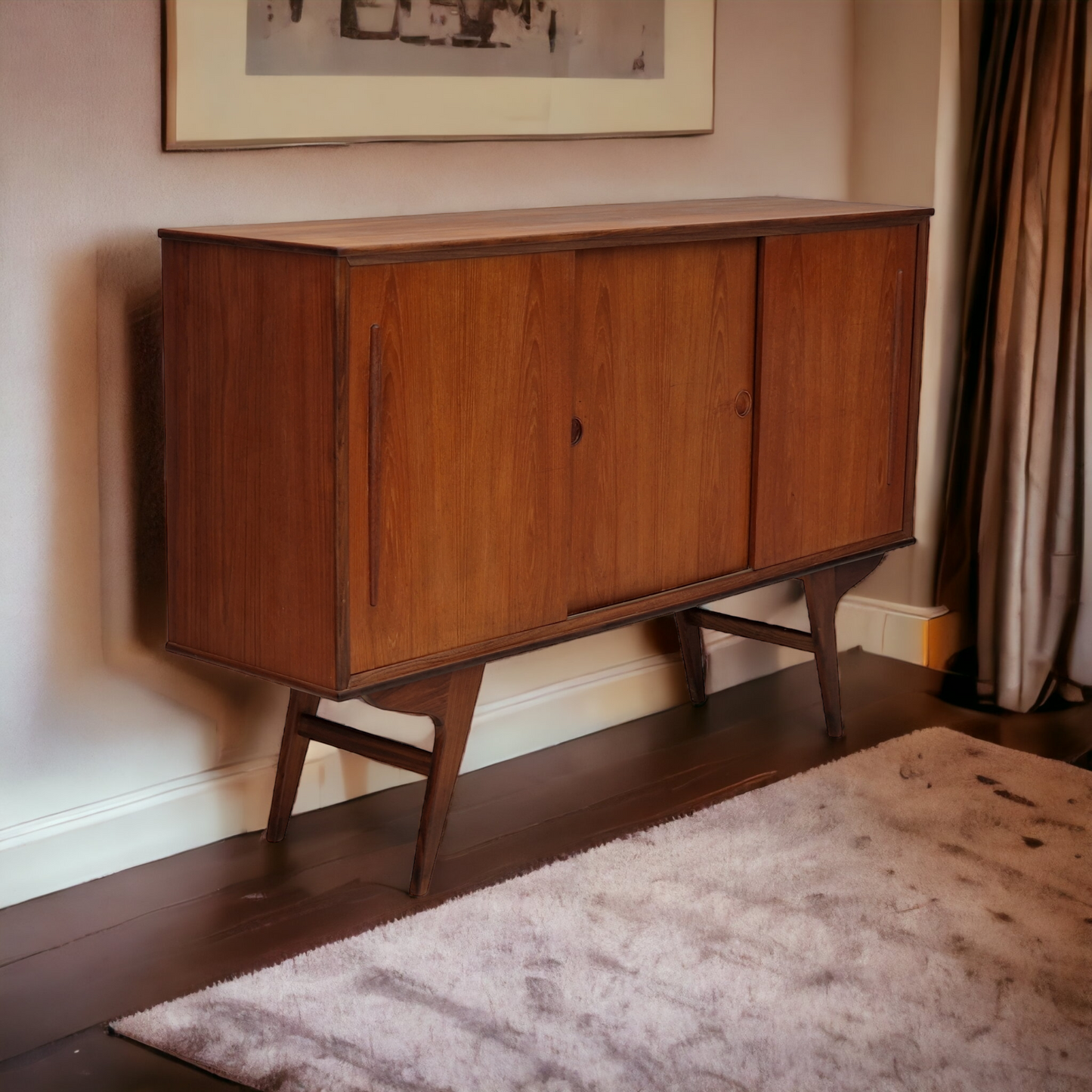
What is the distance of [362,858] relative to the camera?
8.44 feet

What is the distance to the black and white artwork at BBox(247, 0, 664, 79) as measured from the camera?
240 centimetres

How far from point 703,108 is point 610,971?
1.87 metres

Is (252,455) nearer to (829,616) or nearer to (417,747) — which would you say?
(417,747)

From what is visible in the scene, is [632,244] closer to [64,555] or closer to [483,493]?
[483,493]

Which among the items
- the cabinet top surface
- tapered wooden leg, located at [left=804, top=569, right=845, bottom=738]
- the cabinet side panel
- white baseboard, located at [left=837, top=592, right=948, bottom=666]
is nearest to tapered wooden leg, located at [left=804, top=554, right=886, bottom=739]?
tapered wooden leg, located at [left=804, top=569, right=845, bottom=738]

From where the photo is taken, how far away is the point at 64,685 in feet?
7.82

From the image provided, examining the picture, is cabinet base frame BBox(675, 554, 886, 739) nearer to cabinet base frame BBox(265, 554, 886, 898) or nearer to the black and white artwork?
cabinet base frame BBox(265, 554, 886, 898)

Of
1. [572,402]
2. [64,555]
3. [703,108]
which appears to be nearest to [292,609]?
[64,555]

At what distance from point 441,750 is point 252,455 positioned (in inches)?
23.4

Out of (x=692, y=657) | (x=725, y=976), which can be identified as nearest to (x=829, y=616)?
(x=692, y=657)

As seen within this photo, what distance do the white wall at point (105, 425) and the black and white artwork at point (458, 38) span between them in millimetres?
151

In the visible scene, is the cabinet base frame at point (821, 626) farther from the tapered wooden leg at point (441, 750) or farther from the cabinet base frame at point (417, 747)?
the tapered wooden leg at point (441, 750)

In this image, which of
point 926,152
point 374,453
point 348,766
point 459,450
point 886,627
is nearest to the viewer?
point 374,453

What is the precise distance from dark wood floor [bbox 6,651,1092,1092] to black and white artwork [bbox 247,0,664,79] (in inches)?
53.3
